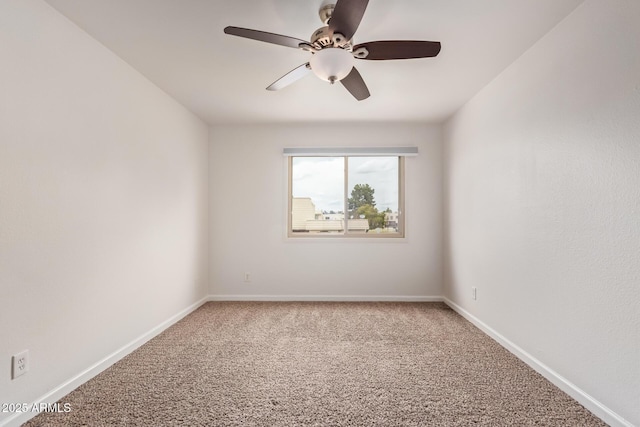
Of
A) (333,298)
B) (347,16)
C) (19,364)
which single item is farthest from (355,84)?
(333,298)

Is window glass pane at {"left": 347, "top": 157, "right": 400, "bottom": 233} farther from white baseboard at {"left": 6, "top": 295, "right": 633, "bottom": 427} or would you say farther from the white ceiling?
white baseboard at {"left": 6, "top": 295, "right": 633, "bottom": 427}


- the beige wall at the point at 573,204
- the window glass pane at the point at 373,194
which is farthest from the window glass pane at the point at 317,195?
the beige wall at the point at 573,204

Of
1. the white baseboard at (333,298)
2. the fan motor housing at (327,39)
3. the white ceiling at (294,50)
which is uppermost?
the white ceiling at (294,50)

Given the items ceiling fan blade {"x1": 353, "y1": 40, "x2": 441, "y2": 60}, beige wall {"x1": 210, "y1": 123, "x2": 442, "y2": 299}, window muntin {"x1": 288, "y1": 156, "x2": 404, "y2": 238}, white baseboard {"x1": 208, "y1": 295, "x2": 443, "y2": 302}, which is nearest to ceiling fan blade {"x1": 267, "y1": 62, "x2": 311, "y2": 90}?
ceiling fan blade {"x1": 353, "y1": 40, "x2": 441, "y2": 60}

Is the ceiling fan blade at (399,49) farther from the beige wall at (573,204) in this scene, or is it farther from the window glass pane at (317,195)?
the window glass pane at (317,195)

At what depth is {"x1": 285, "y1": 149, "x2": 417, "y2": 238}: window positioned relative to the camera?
14.6ft

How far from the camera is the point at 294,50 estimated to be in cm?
245

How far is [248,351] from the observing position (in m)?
2.66

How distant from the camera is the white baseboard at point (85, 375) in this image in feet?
5.64

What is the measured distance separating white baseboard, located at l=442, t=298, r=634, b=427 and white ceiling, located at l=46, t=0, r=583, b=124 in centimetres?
220

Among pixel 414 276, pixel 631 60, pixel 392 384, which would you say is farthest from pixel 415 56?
pixel 414 276

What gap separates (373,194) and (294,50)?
2400mm

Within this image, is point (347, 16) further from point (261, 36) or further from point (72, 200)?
point (72, 200)

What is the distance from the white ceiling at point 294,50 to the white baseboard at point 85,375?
221 centimetres
